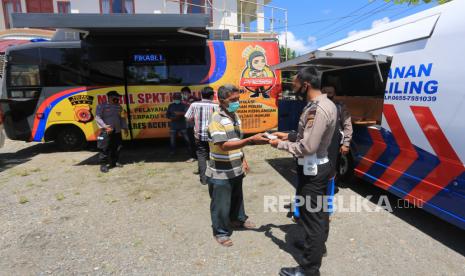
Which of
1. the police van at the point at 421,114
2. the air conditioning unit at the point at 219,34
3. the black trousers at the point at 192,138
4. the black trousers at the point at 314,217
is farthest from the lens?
the air conditioning unit at the point at 219,34

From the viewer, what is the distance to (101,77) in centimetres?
790

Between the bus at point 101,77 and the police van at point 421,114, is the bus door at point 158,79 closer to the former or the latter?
the bus at point 101,77

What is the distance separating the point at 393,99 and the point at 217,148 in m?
2.48

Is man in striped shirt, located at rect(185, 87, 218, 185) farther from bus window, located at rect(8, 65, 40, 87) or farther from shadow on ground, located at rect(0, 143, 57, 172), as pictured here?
bus window, located at rect(8, 65, 40, 87)

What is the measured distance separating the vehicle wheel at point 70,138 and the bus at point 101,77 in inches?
6.5

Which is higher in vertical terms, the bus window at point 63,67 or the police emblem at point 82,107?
the bus window at point 63,67

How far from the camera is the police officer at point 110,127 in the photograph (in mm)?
Answer: 6371

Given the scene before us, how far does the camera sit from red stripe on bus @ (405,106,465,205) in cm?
322

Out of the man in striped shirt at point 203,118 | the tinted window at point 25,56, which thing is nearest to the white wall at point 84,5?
the tinted window at point 25,56

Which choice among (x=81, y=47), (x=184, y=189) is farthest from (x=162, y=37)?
(x=184, y=189)

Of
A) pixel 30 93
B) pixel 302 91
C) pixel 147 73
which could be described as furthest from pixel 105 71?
pixel 302 91

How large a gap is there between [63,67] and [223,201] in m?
6.60

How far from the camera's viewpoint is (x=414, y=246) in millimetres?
3475

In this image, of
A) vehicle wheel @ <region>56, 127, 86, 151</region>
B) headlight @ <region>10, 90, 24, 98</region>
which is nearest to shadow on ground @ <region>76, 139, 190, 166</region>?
vehicle wheel @ <region>56, 127, 86, 151</region>
